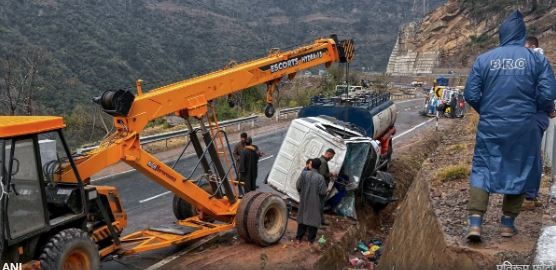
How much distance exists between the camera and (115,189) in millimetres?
7434

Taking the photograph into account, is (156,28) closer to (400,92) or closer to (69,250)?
(400,92)

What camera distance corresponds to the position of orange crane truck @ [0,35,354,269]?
576 centimetres

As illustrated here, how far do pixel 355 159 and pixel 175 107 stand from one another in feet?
14.4

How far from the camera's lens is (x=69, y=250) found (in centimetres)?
598

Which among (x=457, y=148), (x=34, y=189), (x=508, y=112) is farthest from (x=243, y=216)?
(x=457, y=148)

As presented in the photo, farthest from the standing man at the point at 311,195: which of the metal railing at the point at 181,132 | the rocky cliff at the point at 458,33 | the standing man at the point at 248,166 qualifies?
the rocky cliff at the point at 458,33

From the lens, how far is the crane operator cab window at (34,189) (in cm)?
561

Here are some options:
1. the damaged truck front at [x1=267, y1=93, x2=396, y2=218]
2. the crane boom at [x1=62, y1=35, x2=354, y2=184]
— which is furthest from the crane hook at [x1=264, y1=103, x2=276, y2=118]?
the damaged truck front at [x1=267, y1=93, x2=396, y2=218]

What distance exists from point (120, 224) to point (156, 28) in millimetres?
68430

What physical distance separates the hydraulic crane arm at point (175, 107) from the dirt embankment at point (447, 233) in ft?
9.57

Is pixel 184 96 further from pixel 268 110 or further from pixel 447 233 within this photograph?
pixel 447 233

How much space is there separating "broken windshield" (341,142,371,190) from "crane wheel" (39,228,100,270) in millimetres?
5674

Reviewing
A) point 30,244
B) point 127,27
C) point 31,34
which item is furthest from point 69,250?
point 127,27

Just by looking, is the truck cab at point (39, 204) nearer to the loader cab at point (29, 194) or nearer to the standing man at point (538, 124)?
the loader cab at point (29, 194)
